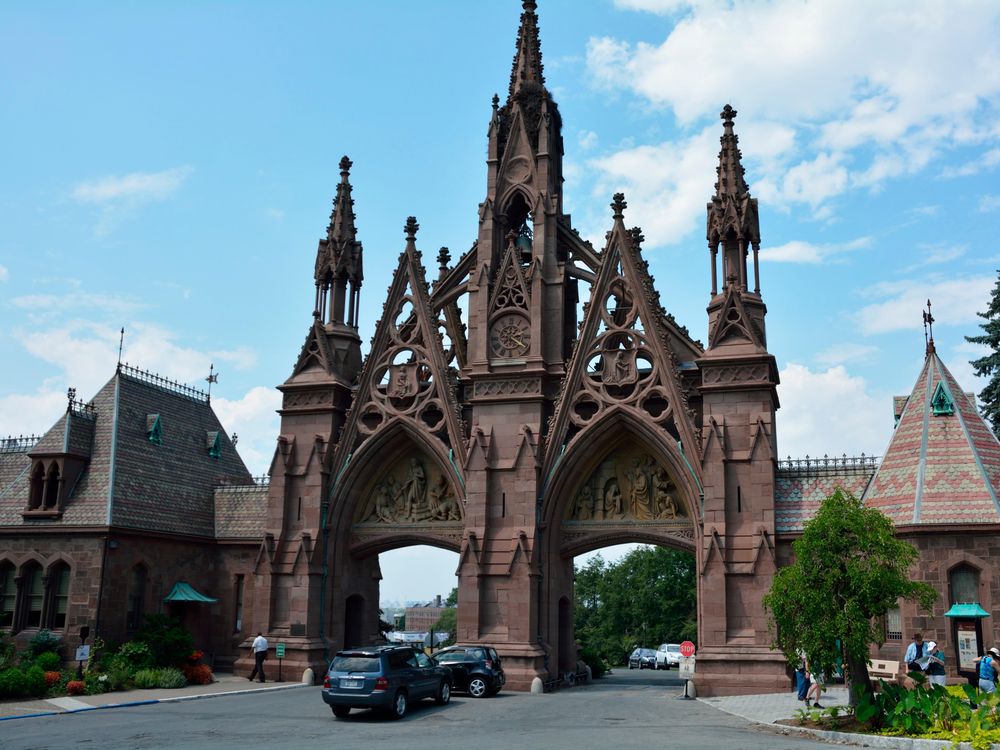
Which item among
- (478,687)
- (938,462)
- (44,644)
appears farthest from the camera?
(44,644)

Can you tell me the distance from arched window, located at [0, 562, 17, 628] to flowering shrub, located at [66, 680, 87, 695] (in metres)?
6.81

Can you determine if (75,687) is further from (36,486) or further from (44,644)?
(36,486)

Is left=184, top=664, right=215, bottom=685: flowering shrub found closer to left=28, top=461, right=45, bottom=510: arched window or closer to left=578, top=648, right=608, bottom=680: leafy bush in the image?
left=28, top=461, right=45, bottom=510: arched window

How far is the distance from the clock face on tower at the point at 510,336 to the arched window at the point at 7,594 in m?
19.3

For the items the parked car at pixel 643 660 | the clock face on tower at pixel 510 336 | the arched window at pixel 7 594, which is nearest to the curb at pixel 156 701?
the arched window at pixel 7 594

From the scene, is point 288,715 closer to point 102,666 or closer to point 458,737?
point 458,737

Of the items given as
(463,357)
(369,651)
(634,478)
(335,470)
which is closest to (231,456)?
(335,470)

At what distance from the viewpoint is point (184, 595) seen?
36.5 m

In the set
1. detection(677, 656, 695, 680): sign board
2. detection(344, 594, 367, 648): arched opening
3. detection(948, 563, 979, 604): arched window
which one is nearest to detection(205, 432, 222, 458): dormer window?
detection(344, 594, 367, 648): arched opening

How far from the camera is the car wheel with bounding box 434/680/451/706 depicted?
2551 centimetres

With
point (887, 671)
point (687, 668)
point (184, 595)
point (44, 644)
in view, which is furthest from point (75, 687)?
point (887, 671)

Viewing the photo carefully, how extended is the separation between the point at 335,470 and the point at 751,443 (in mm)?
15433

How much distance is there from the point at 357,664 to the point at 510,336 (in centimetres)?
1534

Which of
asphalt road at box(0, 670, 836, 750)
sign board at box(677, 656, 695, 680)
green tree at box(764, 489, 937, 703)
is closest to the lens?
asphalt road at box(0, 670, 836, 750)
